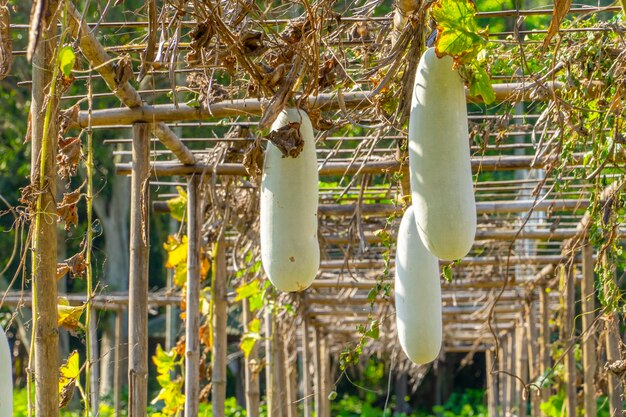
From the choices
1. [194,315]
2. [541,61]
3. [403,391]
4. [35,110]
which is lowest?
[403,391]

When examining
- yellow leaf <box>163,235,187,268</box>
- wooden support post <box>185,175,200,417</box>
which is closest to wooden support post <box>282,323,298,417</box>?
yellow leaf <box>163,235,187,268</box>

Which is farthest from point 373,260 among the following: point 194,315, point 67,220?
point 67,220

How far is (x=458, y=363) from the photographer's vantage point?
21.2m

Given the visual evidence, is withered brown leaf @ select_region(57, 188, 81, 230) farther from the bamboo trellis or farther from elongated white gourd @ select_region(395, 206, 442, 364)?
elongated white gourd @ select_region(395, 206, 442, 364)

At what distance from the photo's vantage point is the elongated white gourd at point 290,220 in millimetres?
2182

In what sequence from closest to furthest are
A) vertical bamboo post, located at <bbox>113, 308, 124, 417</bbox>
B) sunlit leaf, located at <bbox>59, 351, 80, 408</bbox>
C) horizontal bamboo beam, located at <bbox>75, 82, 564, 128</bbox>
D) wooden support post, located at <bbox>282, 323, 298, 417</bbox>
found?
sunlit leaf, located at <bbox>59, 351, 80, 408</bbox> < horizontal bamboo beam, located at <bbox>75, 82, 564, 128</bbox> < vertical bamboo post, located at <bbox>113, 308, 124, 417</bbox> < wooden support post, located at <bbox>282, 323, 298, 417</bbox>

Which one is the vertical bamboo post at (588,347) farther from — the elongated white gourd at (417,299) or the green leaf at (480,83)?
the green leaf at (480,83)

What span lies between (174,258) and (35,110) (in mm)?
2844

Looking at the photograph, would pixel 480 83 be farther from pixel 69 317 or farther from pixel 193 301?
pixel 193 301

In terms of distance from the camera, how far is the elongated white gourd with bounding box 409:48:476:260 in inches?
77.6

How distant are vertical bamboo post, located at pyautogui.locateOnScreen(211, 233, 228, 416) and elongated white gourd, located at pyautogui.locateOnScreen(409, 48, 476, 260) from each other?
9.63ft

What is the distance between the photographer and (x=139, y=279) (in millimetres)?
3484

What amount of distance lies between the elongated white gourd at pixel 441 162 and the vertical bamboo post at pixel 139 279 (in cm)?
136

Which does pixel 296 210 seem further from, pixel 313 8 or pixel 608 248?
pixel 608 248
